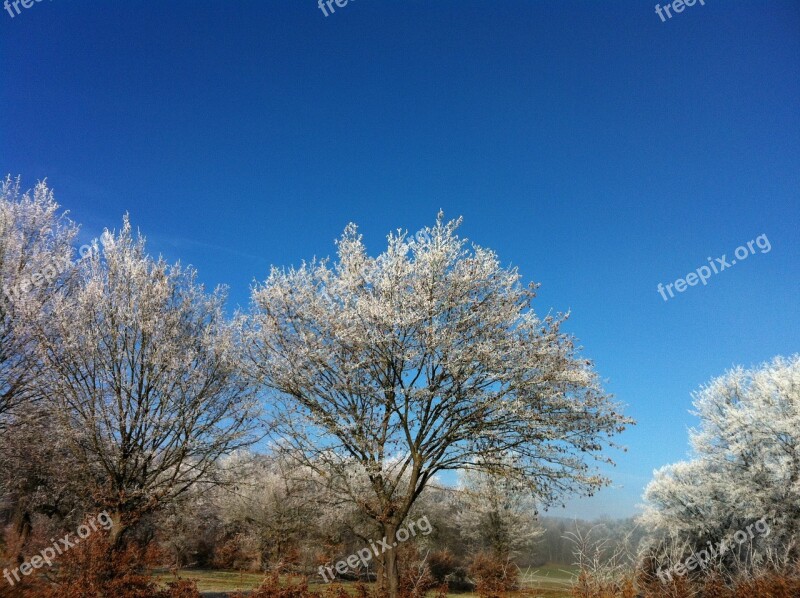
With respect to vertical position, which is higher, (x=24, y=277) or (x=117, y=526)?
(x=24, y=277)

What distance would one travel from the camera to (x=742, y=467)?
3000 centimetres

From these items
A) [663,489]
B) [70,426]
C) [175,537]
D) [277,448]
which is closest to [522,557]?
[663,489]

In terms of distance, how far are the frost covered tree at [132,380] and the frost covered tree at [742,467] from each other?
23.9m

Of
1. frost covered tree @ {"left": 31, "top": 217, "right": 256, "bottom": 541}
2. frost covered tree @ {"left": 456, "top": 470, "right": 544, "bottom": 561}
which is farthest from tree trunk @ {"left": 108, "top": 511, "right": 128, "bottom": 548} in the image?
frost covered tree @ {"left": 456, "top": 470, "right": 544, "bottom": 561}

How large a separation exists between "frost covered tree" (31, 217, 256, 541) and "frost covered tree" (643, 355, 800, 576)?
78.6ft

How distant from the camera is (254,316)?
614 inches

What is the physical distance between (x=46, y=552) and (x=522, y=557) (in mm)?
42621

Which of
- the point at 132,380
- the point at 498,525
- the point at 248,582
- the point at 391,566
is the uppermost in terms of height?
the point at 132,380

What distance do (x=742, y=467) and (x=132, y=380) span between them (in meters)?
34.3

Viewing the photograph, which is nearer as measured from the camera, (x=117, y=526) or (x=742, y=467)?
(x=117, y=526)

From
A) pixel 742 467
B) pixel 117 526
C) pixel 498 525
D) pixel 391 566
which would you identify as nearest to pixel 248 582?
pixel 498 525

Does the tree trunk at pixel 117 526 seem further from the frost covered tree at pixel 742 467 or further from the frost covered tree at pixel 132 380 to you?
the frost covered tree at pixel 742 467

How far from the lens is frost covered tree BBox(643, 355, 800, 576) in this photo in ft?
89.7

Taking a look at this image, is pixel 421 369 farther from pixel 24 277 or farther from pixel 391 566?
pixel 24 277
